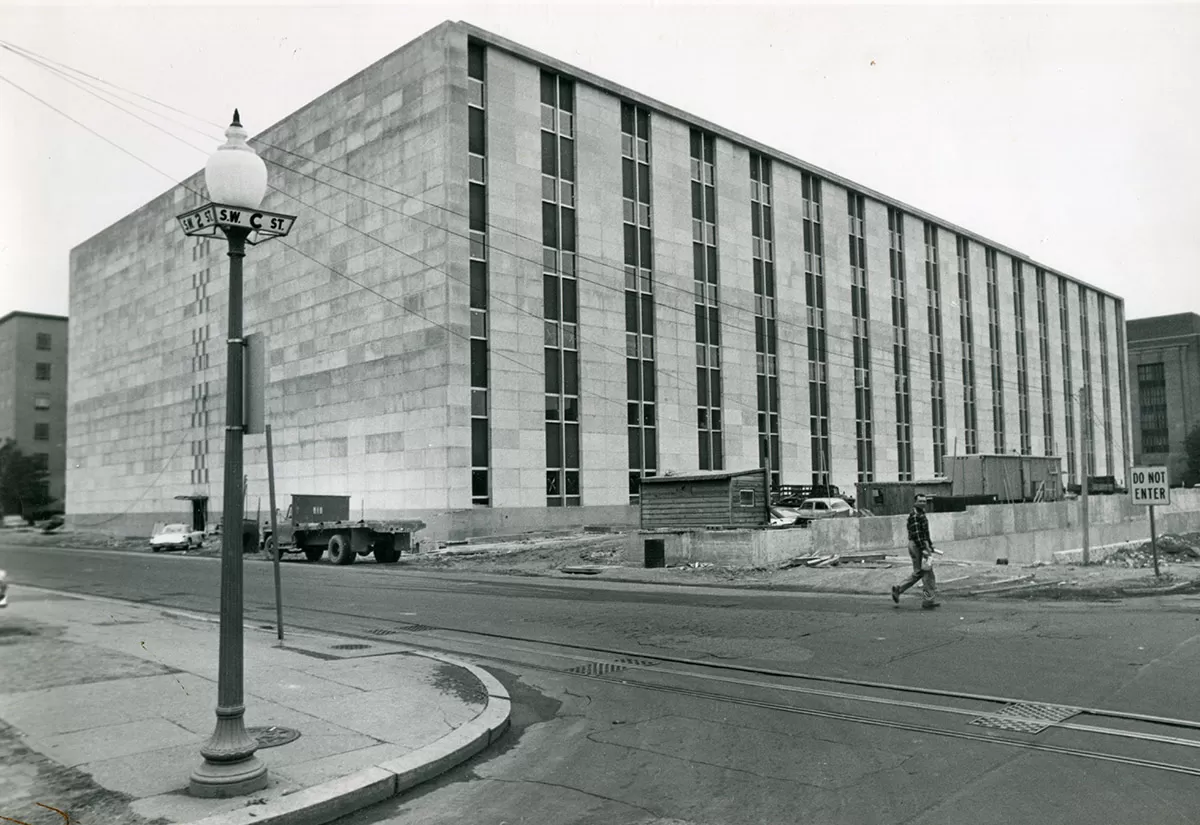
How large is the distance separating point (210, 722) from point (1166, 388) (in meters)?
120

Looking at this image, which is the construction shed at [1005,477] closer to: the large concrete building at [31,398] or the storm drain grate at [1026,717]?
the storm drain grate at [1026,717]

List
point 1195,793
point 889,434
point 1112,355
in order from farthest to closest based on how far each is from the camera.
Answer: point 1112,355 < point 889,434 < point 1195,793

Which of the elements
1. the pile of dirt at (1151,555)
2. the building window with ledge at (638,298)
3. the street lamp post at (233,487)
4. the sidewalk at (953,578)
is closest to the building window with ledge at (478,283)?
the building window with ledge at (638,298)

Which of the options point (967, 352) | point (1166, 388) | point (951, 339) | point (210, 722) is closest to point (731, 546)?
point (210, 722)

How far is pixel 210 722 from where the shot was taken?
738 cm

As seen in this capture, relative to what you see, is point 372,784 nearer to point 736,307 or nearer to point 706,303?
point 706,303

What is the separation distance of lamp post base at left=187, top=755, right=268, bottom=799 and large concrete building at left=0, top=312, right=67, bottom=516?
2.10m

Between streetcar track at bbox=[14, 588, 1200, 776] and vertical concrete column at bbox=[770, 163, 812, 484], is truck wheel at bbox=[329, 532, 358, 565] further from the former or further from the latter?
vertical concrete column at bbox=[770, 163, 812, 484]

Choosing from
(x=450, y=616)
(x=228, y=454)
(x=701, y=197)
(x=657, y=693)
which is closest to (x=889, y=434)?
(x=701, y=197)

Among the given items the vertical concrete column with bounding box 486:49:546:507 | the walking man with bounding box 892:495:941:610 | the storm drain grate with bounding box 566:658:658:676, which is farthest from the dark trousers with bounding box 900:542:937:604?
the vertical concrete column with bounding box 486:49:546:507

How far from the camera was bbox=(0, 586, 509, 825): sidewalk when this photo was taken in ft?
18.0

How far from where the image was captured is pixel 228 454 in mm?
5914

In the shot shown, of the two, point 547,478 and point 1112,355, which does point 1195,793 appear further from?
point 1112,355

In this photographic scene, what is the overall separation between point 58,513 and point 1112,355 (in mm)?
97002
